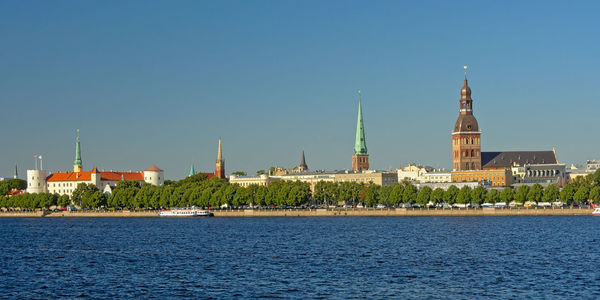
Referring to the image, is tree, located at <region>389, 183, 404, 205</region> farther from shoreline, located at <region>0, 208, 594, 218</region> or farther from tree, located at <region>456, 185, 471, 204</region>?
tree, located at <region>456, 185, 471, 204</region>

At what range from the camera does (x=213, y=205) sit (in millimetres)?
133125

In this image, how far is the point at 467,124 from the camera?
533 ft

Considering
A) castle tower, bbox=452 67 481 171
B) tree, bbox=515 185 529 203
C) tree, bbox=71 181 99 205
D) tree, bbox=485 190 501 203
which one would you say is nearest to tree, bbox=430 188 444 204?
tree, bbox=485 190 501 203

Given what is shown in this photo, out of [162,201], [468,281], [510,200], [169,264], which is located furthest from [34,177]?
[468,281]

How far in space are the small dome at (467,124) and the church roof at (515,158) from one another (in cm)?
720

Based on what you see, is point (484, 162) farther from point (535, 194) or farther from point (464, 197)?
point (535, 194)

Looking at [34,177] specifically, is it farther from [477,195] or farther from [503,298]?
[503,298]

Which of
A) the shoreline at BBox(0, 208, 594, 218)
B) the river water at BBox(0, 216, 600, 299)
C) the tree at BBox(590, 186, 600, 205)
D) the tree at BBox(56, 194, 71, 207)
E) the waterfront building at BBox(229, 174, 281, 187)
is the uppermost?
the waterfront building at BBox(229, 174, 281, 187)

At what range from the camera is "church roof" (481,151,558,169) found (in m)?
166

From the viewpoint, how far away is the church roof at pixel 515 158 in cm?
16600

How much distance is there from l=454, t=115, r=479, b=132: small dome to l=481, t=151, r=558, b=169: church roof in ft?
23.6

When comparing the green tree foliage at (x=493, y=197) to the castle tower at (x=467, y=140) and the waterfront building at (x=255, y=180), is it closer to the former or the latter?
the castle tower at (x=467, y=140)

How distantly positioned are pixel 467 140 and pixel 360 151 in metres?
32.4

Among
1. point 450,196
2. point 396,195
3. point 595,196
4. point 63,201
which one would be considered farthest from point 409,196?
point 63,201
